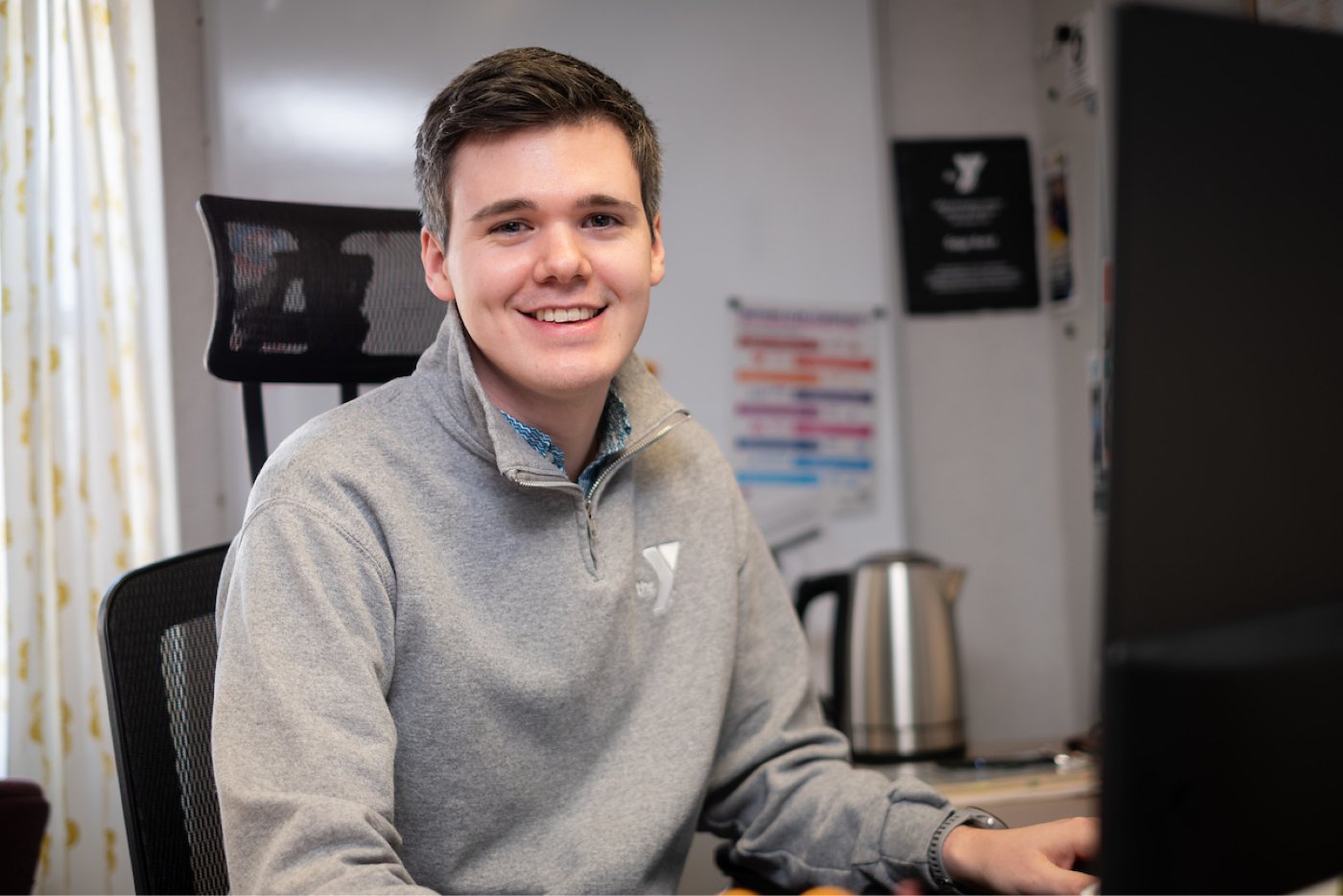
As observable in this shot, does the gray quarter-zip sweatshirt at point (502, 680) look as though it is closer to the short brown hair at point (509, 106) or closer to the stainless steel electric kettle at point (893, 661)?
the short brown hair at point (509, 106)

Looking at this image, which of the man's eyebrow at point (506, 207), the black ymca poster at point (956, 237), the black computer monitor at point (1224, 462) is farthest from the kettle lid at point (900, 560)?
the black computer monitor at point (1224, 462)

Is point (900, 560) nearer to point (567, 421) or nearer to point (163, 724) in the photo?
point (567, 421)

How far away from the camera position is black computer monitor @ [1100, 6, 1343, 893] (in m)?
0.40

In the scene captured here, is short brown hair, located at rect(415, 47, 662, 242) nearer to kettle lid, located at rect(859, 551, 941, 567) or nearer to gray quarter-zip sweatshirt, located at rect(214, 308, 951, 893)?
gray quarter-zip sweatshirt, located at rect(214, 308, 951, 893)

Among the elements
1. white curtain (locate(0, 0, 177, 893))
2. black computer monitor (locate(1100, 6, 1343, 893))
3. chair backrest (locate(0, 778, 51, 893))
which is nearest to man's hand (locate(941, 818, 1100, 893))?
black computer monitor (locate(1100, 6, 1343, 893))

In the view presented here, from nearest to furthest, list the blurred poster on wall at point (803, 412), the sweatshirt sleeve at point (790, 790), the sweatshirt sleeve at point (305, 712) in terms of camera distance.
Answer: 1. the sweatshirt sleeve at point (305, 712)
2. the sweatshirt sleeve at point (790, 790)
3. the blurred poster on wall at point (803, 412)

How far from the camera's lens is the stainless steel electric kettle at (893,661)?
6.42 ft

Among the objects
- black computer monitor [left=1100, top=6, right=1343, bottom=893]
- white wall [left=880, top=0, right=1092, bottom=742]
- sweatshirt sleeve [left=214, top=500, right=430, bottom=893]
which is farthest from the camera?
white wall [left=880, top=0, right=1092, bottom=742]

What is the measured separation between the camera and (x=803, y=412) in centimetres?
237

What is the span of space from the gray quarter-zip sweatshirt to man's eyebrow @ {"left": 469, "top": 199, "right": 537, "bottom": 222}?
0.12m

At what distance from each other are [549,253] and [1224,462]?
716 mm

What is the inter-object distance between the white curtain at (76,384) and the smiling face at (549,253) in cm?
77

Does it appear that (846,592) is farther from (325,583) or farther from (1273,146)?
(1273,146)

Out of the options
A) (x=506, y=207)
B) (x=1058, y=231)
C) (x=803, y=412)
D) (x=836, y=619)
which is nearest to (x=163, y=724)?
(x=506, y=207)
